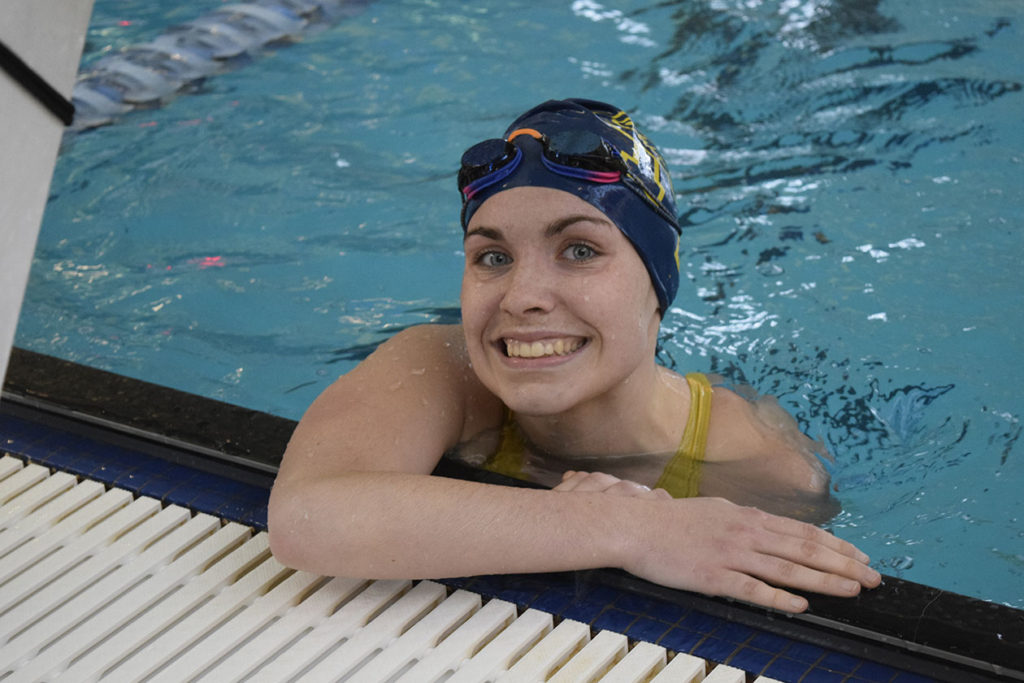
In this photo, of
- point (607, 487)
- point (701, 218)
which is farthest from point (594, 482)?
point (701, 218)

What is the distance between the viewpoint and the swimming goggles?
2.33 m

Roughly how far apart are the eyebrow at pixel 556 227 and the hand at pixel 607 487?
1.72 ft

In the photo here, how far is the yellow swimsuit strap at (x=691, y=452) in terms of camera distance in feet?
9.02

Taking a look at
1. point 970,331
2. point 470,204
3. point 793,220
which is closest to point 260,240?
point 793,220

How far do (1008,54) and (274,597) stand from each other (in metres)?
5.58

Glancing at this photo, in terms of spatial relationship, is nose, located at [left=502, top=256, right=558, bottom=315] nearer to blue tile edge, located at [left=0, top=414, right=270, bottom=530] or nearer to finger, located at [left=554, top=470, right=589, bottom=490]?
finger, located at [left=554, top=470, right=589, bottom=490]

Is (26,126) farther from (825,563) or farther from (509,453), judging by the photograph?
(509,453)

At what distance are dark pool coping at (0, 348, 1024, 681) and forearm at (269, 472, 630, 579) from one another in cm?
12

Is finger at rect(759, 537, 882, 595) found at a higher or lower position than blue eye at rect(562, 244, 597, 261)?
lower

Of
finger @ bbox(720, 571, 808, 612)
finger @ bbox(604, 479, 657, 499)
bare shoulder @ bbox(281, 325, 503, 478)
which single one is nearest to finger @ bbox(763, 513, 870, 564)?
finger @ bbox(720, 571, 808, 612)

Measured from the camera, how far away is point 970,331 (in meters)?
4.14

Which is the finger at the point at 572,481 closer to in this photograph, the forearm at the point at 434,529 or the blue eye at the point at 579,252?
the forearm at the point at 434,529

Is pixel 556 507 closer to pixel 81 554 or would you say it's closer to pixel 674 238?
pixel 674 238

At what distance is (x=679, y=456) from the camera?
281 cm
